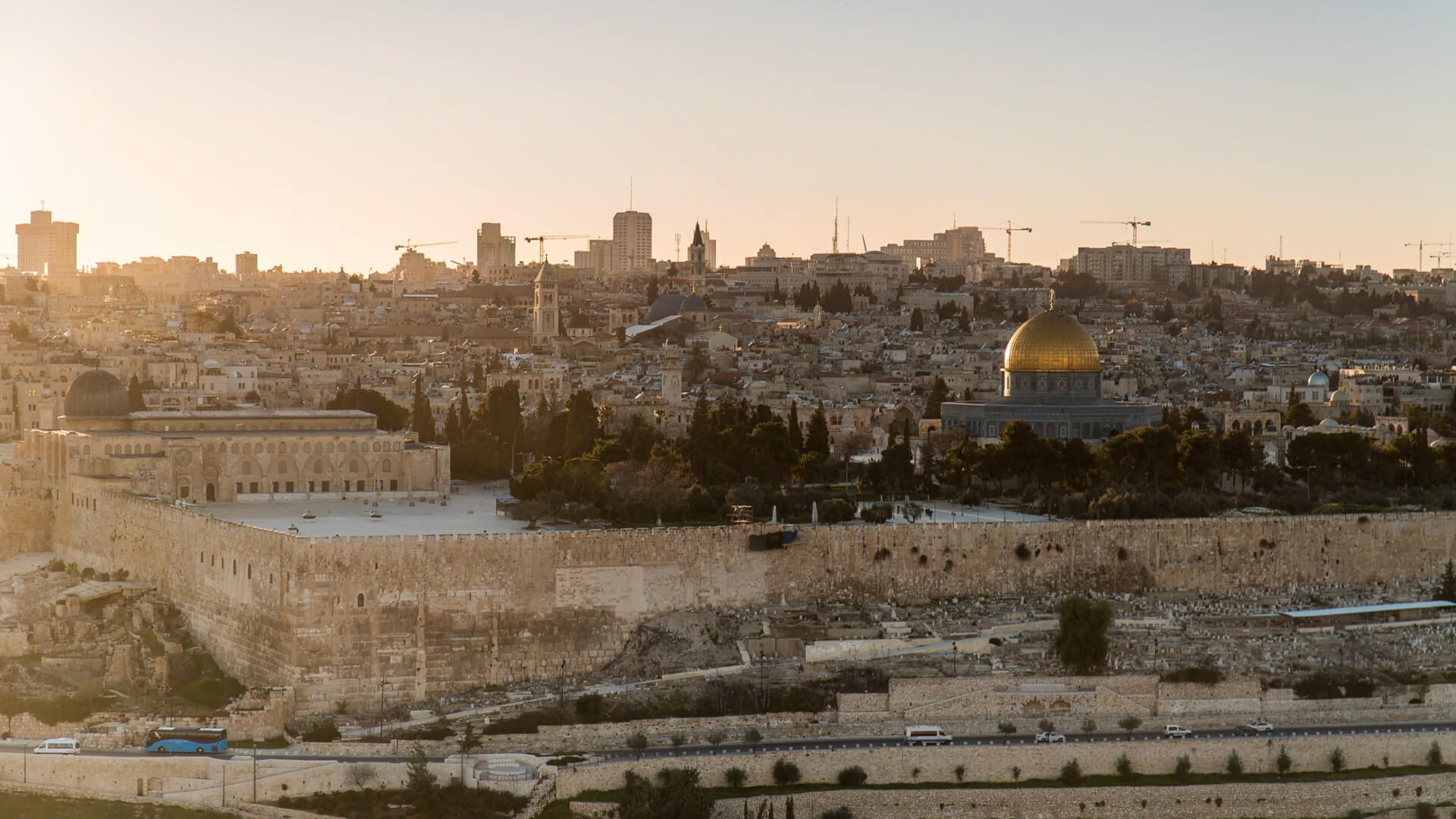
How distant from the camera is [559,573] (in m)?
31.6

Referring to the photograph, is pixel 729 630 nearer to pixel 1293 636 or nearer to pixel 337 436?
pixel 1293 636

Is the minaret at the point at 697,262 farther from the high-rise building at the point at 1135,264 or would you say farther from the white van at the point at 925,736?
the white van at the point at 925,736

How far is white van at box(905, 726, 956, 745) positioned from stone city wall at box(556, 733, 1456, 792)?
0.74 ft

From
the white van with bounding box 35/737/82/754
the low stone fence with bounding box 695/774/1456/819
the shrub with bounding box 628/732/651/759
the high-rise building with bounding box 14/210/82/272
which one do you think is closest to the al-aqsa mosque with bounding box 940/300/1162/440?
the low stone fence with bounding box 695/774/1456/819

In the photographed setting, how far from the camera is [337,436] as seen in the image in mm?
40219

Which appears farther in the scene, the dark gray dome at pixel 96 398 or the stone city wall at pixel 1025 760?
the dark gray dome at pixel 96 398

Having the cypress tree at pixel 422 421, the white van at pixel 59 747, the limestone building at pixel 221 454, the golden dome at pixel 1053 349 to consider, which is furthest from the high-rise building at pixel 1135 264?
the white van at pixel 59 747

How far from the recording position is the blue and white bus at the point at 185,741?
88.2 feet

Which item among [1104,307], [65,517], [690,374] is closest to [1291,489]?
[65,517]

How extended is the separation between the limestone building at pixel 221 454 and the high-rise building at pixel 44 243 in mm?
89081

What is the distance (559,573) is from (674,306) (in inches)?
2651

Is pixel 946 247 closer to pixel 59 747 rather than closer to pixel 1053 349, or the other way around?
pixel 1053 349

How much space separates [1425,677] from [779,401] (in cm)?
3121

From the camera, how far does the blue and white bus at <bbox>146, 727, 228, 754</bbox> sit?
2688 cm
